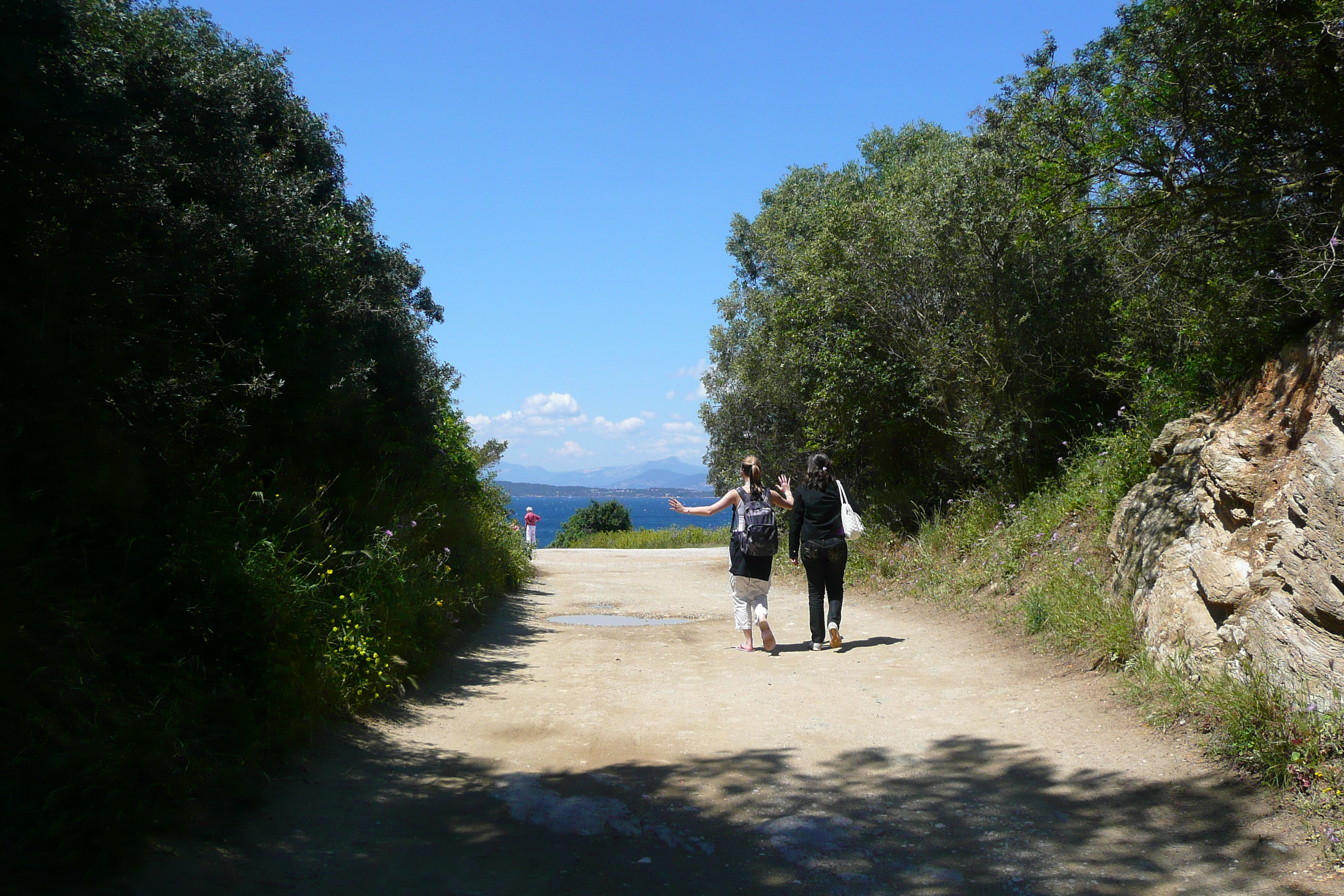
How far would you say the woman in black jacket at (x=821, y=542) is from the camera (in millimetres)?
8828

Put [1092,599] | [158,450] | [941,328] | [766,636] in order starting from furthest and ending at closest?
[941,328], [766,636], [1092,599], [158,450]

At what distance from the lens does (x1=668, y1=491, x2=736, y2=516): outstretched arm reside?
847 cm

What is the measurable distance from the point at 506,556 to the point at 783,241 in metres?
10.9

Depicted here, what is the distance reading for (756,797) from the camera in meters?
4.83

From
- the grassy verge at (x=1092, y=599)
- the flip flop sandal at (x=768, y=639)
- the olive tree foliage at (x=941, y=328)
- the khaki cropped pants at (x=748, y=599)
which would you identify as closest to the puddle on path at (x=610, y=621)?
the khaki cropped pants at (x=748, y=599)

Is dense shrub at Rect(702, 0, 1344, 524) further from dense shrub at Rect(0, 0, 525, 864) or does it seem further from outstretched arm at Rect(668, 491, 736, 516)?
dense shrub at Rect(0, 0, 525, 864)

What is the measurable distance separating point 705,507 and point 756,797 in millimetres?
4251

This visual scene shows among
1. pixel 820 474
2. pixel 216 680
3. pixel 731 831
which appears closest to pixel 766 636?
pixel 820 474

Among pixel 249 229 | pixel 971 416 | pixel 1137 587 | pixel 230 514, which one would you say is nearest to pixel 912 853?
pixel 1137 587

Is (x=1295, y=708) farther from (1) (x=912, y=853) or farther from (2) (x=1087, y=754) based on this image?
(1) (x=912, y=853)

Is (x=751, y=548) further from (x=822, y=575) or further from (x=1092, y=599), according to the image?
(x=1092, y=599)

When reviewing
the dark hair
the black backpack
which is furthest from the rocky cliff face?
the black backpack

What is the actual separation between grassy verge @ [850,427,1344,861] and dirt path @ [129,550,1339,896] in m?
0.19

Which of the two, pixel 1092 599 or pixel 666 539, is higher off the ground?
pixel 1092 599
